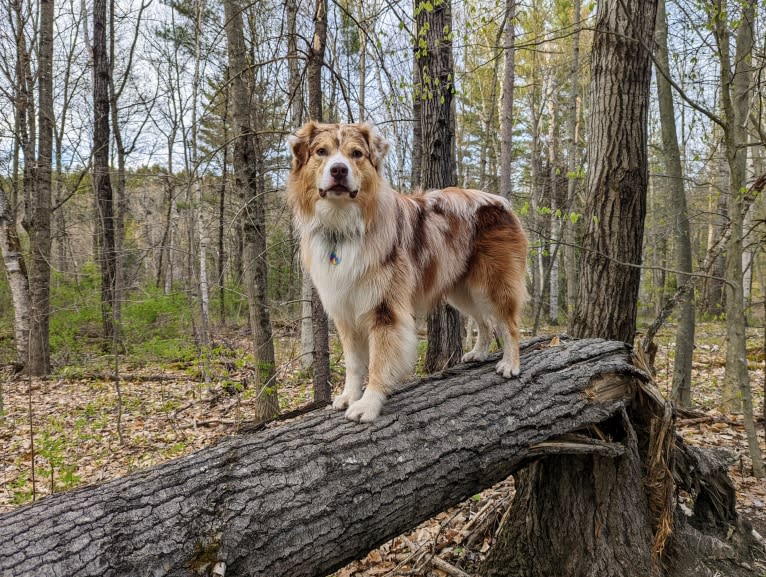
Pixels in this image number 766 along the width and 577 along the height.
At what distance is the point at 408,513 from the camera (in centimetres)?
225

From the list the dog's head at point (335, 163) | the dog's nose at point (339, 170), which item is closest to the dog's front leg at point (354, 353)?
the dog's head at point (335, 163)

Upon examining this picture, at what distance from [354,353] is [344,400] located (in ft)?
1.27

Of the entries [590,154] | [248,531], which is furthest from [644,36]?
[248,531]

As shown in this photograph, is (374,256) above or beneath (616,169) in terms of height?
beneath

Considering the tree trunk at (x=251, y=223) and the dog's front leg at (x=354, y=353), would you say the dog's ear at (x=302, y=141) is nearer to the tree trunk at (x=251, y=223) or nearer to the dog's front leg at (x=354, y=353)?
the dog's front leg at (x=354, y=353)

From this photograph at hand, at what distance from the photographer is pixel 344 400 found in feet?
9.70

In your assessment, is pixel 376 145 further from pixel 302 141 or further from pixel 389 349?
pixel 389 349

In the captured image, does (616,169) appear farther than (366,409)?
Yes

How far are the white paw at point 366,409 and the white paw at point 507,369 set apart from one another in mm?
916

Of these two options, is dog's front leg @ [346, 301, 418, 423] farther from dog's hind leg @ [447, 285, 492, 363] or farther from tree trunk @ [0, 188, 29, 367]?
tree trunk @ [0, 188, 29, 367]

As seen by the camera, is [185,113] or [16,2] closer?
[16,2]

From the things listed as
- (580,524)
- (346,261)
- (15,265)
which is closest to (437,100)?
(346,261)

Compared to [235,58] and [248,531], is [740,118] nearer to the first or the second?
[235,58]

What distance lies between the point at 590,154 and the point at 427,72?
2.08m
